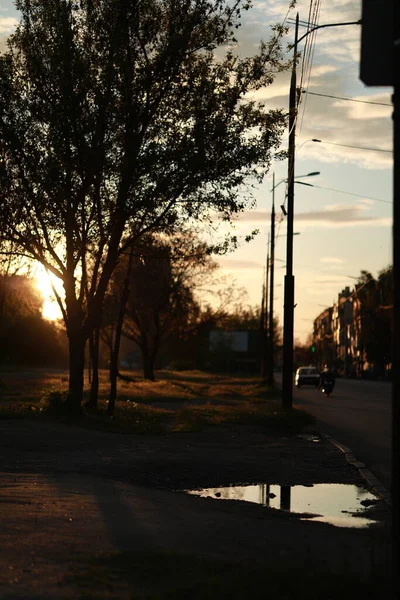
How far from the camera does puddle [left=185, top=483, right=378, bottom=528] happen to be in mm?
10781

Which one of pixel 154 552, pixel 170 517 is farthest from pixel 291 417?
pixel 154 552

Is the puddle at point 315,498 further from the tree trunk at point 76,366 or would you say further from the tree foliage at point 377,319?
the tree foliage at point 377,319

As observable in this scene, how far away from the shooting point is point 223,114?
24.0m

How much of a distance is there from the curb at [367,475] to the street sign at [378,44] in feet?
22.6

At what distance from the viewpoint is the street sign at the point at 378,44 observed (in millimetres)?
6328

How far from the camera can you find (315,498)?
489 inches

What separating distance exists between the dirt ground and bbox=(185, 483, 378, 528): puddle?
33cm

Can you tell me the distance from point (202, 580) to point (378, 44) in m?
3.68

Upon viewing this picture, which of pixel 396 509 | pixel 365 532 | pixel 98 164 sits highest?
pixel 98 164

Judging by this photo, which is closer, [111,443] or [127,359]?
[111,443]

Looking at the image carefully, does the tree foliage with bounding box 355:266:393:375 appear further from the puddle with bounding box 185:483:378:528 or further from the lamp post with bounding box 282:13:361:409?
the puddle with bounding box 185:483:378:528

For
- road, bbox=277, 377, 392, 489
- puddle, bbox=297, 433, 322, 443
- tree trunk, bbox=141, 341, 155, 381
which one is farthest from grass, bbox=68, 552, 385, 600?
tree trunk, bbox=141, 341, 155, 381

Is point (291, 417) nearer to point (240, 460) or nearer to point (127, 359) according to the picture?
point (240, 460)

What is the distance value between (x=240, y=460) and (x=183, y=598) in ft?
33.1
